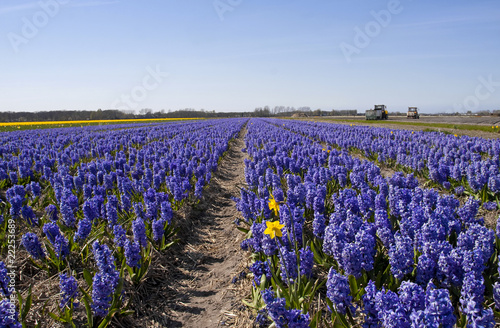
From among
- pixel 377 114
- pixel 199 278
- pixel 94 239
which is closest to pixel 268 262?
pixel 199 278

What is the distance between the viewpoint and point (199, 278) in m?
4.64

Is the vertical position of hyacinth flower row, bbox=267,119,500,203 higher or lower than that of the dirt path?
higher

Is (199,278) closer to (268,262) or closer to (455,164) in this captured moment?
(268,262)

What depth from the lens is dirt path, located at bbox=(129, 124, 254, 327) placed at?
3.70m

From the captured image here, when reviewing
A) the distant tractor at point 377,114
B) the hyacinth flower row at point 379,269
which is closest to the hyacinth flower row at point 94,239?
the hyacinth flower row at point 379,269

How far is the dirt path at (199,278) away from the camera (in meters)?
3.70

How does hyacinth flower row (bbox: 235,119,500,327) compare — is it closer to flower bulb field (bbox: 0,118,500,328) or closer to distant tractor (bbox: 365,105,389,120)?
flower bulb field (bbox: 0,118,500,328)

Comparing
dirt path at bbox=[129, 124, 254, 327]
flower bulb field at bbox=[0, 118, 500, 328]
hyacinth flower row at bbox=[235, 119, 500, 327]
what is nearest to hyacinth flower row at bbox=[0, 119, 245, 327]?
flower bulb field at bbox=[0, 118, 500, 328]

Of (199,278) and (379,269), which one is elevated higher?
(379,269)

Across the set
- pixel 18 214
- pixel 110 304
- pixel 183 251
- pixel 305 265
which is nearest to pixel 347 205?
pixel 305 265

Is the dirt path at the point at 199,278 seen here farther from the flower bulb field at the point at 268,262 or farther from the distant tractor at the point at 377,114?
the distant tractor at the point at 377,114

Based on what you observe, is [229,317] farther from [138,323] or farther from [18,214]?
[18,214]

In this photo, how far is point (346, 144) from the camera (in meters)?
15.4

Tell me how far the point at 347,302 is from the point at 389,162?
33.3 feet
